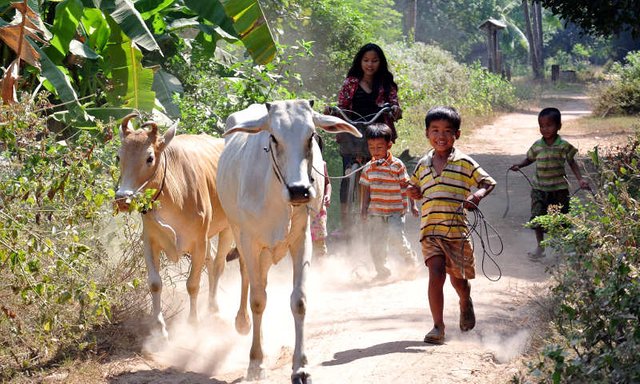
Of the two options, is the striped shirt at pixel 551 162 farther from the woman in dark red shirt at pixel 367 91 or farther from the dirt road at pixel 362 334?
the woman in dark red shirt at pixel 367 91

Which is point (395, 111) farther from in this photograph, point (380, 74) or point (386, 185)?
point (386, 185)

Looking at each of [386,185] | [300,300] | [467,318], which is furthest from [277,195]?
[386,185]

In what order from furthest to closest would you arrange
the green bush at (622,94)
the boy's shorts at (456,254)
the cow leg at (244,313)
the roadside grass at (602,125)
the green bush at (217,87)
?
the green bush at (622,94) → the roadside grass at (602,125) → the green bush at (217,87) → the cow leg at (244,313) → the boy's shorts at (456,254)

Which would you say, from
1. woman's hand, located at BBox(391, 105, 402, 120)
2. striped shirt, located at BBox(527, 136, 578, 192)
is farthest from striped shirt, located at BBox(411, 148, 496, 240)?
striped shirt, located at BBox(527, 136, 578, 192)

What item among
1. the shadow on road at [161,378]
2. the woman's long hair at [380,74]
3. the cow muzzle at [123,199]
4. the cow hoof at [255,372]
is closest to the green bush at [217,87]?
the woman's long hair at [380,74]

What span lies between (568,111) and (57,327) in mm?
24731

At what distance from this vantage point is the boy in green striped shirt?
887cm

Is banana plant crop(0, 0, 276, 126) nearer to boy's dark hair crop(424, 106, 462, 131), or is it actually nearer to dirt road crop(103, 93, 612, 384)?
dirt road crop(103, 93, 612, 384)

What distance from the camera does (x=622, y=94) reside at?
23188 mm

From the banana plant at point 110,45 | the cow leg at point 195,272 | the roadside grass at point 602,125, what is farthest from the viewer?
the roadside grass at point 602,125

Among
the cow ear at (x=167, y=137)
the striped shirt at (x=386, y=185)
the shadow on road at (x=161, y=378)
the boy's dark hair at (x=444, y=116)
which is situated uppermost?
the boy's dark hair at (x=444, y=116)

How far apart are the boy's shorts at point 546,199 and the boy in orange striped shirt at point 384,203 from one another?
1.50m

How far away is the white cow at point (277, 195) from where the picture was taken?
5387mm

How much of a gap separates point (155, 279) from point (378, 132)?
2.59 m
